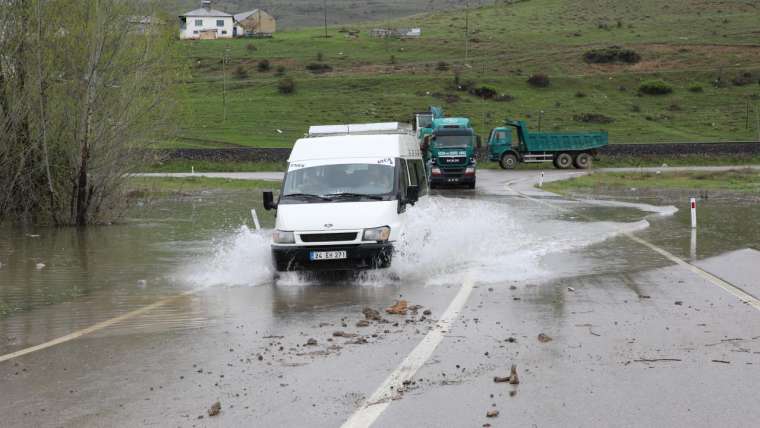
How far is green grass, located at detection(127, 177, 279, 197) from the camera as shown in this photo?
41072 millimetres

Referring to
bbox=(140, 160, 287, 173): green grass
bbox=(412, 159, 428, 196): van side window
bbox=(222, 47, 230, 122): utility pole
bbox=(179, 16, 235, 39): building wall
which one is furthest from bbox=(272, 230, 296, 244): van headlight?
bbox=(179, 16, 235, 39): building wall

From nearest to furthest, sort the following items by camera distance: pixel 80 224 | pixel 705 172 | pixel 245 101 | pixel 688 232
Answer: pixel 688 232 < pixel 80 224 < pixel 705 172 < pixel 245 101

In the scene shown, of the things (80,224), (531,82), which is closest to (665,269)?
(80,224)

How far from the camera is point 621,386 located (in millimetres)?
7086

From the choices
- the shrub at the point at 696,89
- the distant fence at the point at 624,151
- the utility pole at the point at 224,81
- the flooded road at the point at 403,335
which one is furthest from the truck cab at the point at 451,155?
the shrub at the point at 696,89

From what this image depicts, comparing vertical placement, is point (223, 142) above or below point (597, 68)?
below

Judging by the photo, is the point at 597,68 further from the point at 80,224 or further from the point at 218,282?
the point at 218,282

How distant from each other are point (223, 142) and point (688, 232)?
180ft

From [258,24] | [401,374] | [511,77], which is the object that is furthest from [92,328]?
[258,24]

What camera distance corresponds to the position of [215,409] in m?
6.59

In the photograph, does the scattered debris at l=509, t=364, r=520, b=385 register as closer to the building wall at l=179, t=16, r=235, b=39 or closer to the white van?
the white van

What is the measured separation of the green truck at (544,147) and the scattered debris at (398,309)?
4757 centimetres

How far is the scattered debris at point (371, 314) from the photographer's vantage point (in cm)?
1027

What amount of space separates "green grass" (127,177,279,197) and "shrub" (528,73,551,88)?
53.4 meters
